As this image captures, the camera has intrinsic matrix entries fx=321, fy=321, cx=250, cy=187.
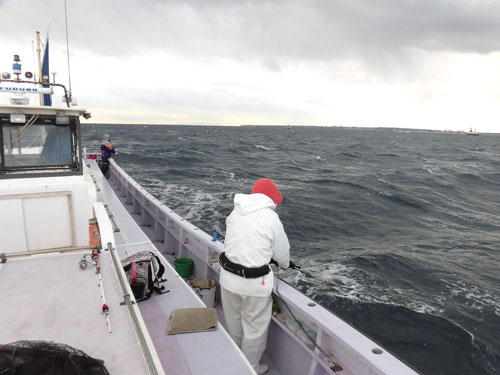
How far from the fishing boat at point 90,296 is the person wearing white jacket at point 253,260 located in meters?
0.28

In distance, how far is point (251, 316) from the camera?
328 cm

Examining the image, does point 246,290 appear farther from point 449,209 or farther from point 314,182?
point 314,182

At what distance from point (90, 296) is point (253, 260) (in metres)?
1.43

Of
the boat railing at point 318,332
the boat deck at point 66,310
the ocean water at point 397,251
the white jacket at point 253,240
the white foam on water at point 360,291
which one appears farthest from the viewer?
the white foam on water at point 360,291

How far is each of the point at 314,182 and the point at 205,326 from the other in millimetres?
18476

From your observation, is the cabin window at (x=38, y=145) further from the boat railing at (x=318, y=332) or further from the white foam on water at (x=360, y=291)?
the white foam on water at (x=360, y=291)

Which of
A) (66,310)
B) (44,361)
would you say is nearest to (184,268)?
(66,310)

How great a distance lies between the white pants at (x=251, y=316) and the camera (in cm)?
326

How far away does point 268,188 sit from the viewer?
3.27 metres

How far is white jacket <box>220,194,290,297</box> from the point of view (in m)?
3.08

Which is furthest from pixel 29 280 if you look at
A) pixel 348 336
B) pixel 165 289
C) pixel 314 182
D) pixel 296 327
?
pixel 314 182

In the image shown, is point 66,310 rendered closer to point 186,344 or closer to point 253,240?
point 186,344

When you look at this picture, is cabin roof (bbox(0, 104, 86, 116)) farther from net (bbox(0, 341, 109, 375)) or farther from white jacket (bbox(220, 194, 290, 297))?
net (bbox(0, 341, 109, 375))

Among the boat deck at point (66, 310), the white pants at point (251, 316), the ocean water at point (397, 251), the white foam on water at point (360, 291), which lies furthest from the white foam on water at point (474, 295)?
the boat deck at point (66, 310)
